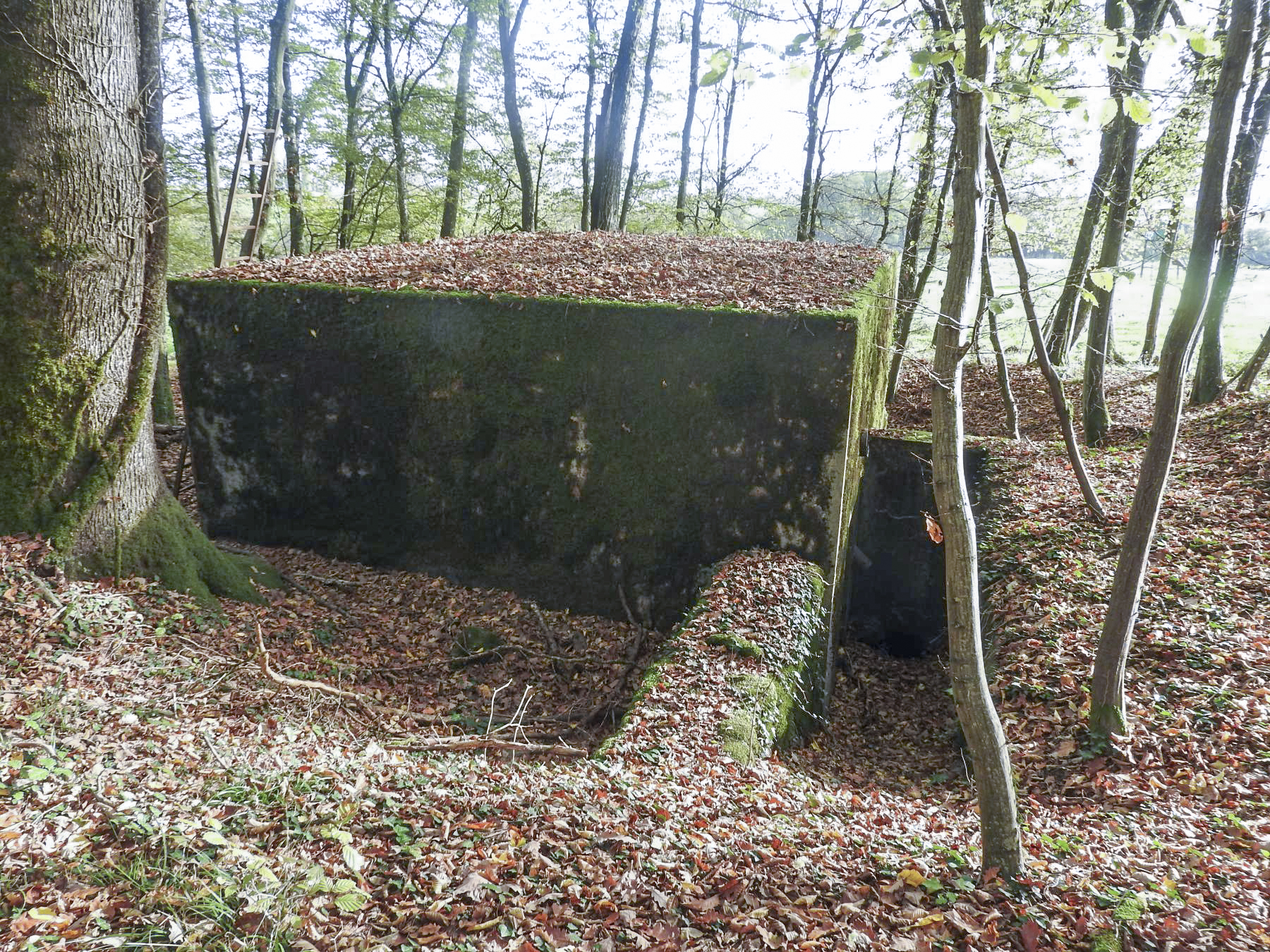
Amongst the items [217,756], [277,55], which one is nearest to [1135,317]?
[277,55]

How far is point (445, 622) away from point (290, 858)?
455cm

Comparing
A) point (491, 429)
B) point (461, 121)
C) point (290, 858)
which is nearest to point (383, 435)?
point (491, 429)

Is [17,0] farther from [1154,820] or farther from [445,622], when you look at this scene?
[1154,820]

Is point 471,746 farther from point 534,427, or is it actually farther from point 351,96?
point 351,96

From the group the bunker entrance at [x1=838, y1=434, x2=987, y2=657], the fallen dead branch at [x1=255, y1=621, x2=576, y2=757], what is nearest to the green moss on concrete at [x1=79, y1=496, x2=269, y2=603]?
the fallen dead branch at [x1=255, y1=621, x2=576, y2=757]

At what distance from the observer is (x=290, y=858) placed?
2.73 meters

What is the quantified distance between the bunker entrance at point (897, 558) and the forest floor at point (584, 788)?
1.35 m

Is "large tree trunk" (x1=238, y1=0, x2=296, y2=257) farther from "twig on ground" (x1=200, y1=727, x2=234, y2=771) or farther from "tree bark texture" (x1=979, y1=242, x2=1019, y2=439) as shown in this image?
"twig on ground" (x1=200, y1=727, x2=234, y2=771)

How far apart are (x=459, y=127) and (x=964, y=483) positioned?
15.9 metres

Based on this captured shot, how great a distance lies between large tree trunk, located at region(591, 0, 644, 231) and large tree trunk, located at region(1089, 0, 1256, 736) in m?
10.4

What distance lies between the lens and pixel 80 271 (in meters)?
4.83

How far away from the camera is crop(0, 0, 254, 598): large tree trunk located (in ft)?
14.9

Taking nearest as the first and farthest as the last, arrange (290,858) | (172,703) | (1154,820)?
(290,858)
(1154,820)
(172,703)

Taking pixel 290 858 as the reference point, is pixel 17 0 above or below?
above
